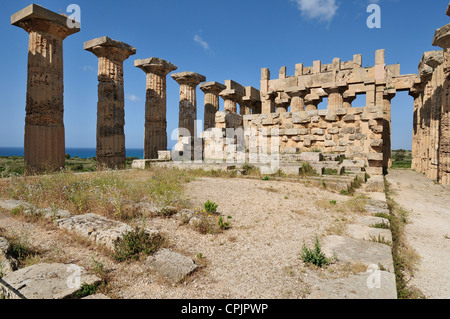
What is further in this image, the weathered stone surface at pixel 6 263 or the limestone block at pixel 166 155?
the limestone block at pixel 166 155

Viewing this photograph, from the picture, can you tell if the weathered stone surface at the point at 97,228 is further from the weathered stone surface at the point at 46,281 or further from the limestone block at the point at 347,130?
the limestone block at the point at 347,130

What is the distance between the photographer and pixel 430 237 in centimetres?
402

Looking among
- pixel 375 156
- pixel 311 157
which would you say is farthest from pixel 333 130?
pixel 311 157

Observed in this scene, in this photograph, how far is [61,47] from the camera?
11.2 metres

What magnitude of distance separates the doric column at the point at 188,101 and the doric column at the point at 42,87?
25.0 ft

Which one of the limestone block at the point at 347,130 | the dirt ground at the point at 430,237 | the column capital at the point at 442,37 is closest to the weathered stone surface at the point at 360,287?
the dirt ground at the point at 430,237

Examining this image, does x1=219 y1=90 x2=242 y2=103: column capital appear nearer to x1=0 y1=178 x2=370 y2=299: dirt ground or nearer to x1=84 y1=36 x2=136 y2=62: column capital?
x1=84 y1=36 x2=136 y2=62: column capital

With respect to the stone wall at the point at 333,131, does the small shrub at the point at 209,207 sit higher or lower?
lower

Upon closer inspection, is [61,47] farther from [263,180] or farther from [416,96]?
[416,96]

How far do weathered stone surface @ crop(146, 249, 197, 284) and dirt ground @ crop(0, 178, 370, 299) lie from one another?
0.07 metres

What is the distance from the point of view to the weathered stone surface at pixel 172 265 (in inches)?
96.2

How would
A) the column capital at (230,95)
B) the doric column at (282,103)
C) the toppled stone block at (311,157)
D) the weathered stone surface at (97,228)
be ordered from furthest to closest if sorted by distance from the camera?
1. the column capital at (230,95)
2. the doric column at (282,103)
3. the toppled stone block at (311,157)
4. the weathered stone surface at (97,228)

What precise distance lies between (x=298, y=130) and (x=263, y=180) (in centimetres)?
550

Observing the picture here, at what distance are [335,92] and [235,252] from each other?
1443 centimetres
